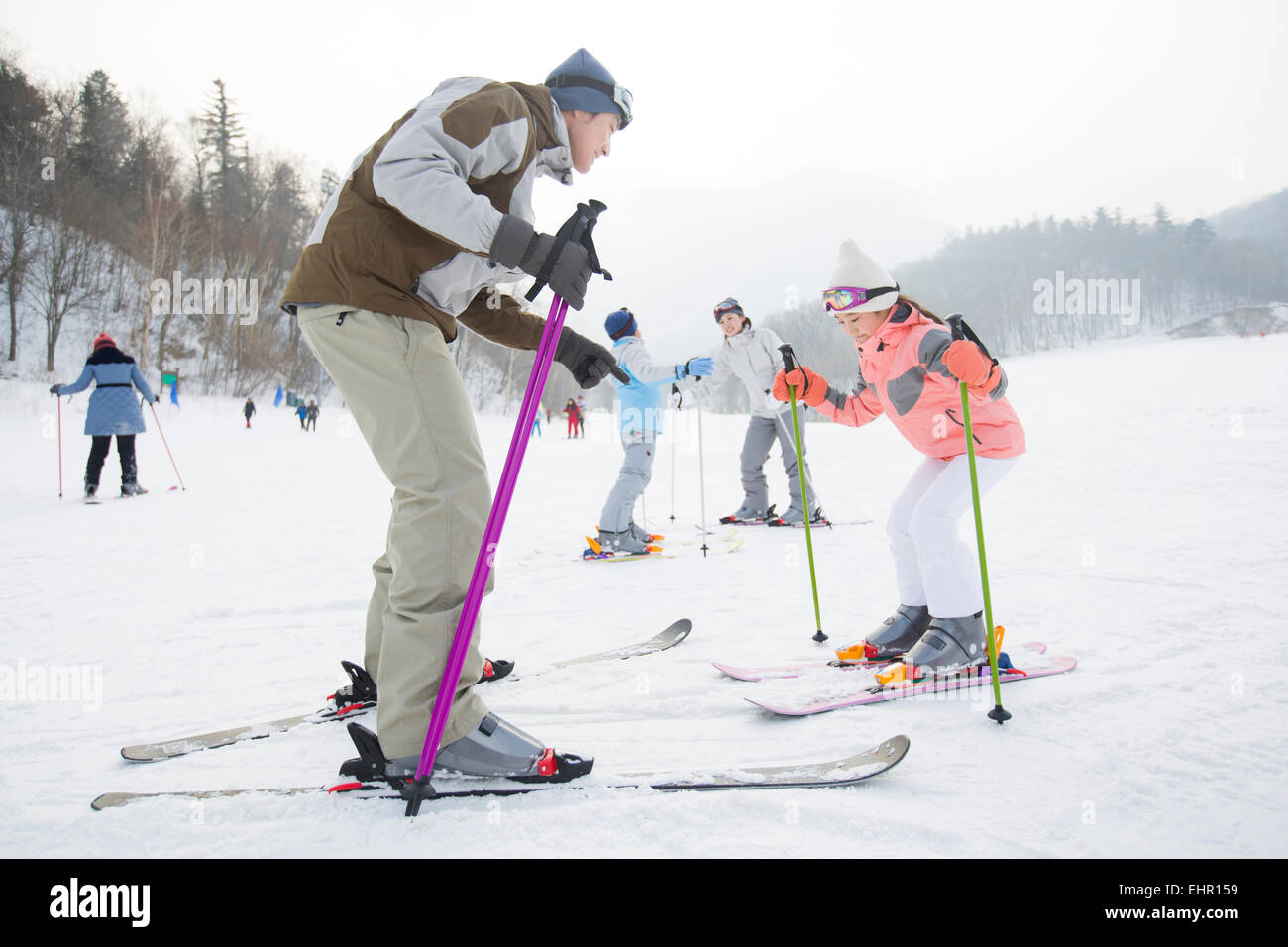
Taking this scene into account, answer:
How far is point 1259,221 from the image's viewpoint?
12725cm

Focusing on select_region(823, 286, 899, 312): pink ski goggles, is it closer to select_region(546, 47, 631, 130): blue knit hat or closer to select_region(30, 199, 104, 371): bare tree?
select_region(546, 47, 631, 130): blue knit hat

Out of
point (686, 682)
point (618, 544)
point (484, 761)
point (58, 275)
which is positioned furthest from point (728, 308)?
point (58, 275)

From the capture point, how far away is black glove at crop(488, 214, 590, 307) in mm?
1762

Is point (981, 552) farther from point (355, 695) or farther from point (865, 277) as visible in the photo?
point (355, 695)

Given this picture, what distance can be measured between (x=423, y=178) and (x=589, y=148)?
0.69 metres

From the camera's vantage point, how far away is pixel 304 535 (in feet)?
21.7

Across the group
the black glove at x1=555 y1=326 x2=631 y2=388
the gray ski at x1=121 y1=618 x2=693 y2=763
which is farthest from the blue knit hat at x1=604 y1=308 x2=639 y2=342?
the gray ski at x1=121 y1=618 x2=693 y2=763

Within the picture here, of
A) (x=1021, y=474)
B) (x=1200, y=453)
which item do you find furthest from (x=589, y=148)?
(x=1200, y=453)

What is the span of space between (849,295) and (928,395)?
1.82ft

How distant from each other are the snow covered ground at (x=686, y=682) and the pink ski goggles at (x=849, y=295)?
A: 1.60 meters

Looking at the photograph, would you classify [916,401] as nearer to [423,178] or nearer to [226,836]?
[423,178]
